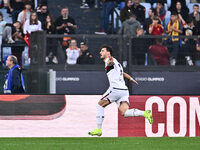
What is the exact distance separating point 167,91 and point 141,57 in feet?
3.67

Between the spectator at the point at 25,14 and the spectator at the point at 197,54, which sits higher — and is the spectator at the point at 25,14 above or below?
above

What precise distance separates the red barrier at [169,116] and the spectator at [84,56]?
3.81 metres

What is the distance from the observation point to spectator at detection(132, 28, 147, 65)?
1680 centimetres

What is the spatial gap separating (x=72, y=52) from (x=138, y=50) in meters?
1.72

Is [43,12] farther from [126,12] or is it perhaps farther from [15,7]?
Answer: [126,12]

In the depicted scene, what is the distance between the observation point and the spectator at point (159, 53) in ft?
55.1

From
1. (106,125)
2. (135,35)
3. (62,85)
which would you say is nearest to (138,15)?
(135,35)

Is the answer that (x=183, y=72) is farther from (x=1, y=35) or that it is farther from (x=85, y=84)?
(x=1, y=35)

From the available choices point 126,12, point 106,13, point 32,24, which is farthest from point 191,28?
point 32,24

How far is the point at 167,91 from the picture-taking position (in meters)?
17.0

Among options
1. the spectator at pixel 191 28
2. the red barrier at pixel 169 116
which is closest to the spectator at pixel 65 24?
the spectator at pixel 191 28

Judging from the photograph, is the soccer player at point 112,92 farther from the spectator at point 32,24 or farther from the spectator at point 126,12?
the spectator at point 126,12

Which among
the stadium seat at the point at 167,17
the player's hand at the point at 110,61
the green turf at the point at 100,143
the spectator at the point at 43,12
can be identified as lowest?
the green turf at the point at 100,143

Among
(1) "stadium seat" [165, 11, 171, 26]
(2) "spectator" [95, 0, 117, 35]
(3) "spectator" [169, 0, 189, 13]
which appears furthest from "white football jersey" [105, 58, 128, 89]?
(3) "spectator" [169, 0, 189, 13]
